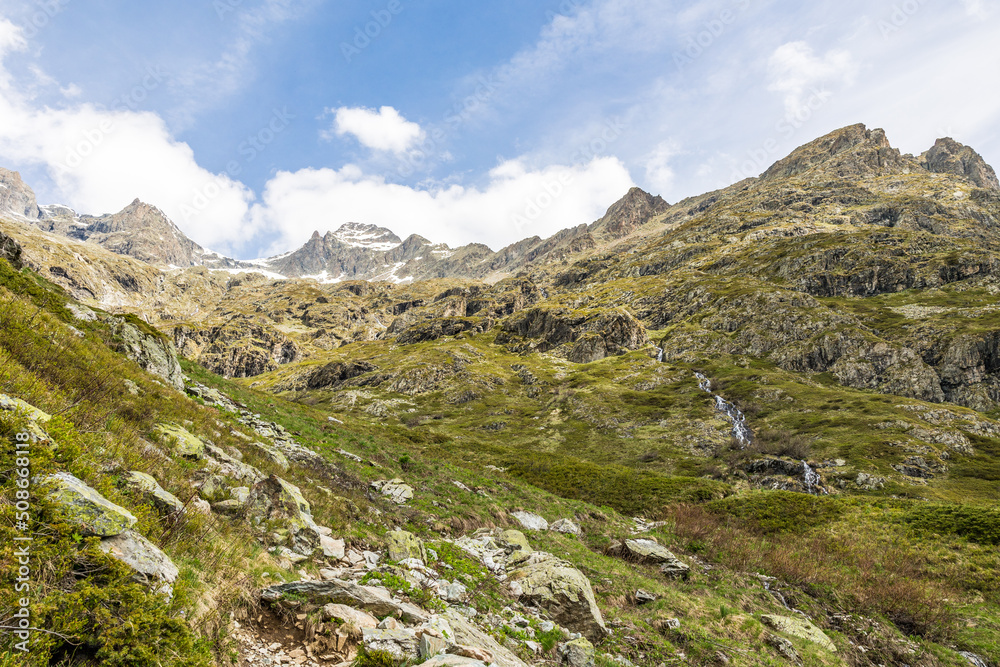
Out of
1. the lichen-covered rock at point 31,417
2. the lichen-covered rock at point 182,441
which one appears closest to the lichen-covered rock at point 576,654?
the lichen-covered rock at point 182,441

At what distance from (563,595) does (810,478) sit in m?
71.1

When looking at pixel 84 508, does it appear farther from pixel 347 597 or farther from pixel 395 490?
pixel 395 490

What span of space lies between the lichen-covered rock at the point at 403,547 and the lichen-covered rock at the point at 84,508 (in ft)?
30.2

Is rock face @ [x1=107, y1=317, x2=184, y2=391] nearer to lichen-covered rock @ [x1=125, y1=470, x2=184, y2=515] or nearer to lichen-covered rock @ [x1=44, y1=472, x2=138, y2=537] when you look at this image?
lichen-covered rock @ [x1=125, y1=470, x2=184, y2=515]

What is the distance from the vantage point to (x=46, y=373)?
11.3 m

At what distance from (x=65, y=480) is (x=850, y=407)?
127494mm

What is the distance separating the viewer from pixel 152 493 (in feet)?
28.3

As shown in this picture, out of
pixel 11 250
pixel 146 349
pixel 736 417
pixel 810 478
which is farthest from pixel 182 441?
pixel 736 417

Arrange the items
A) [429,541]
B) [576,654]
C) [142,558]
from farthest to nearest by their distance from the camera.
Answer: [429,541]
[576,654]
[142,558]

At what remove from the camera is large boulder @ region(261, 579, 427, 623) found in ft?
27.0

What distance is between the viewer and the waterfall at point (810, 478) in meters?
62.8

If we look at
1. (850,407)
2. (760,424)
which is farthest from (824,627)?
(850,407)

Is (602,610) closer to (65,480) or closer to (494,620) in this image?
(494,620)

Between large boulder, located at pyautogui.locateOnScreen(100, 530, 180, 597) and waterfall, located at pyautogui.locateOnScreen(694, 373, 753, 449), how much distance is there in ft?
313
